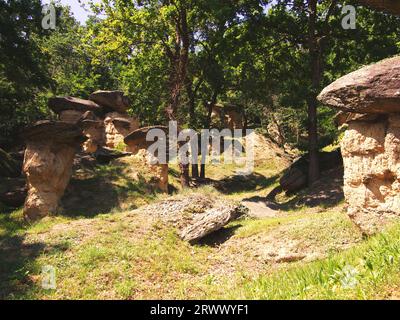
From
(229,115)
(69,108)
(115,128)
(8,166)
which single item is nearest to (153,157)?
(8,166)

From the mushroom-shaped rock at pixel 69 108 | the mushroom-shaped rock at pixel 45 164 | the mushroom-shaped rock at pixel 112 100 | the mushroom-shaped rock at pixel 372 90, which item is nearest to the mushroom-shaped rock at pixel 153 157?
the mushroom-shaped rock at pixel 45 164

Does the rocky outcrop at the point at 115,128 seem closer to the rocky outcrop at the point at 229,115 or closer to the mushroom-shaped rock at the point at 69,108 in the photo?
the mushroom-shaped rock at the point at 69,108

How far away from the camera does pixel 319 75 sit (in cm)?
2062

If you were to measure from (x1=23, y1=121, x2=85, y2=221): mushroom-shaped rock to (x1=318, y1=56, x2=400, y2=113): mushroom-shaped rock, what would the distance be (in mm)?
11573

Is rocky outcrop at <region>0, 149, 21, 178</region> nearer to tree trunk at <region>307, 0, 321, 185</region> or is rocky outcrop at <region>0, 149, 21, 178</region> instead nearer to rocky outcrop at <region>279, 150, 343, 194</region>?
rocky outcrop at <region>279, 150, 343, 194</region>

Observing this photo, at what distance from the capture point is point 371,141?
9641 millimetres

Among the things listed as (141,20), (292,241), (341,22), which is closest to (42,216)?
(292,241)

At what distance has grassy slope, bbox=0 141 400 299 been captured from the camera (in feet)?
21.0

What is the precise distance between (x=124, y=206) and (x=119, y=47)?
407 inches

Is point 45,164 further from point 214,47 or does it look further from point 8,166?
point 214,47

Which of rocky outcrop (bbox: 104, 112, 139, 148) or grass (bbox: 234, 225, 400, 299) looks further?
rocky outcrop (bbox: 104, 112, 139, 148)

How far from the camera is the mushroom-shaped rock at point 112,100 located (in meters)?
29.0

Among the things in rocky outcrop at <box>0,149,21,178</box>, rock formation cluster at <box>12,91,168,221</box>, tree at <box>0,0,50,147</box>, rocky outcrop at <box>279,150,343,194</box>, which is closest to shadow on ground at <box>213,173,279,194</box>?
rocky outcrop at <box>279,150,343,194</box>

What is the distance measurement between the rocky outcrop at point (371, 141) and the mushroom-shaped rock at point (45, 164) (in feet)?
37.2
